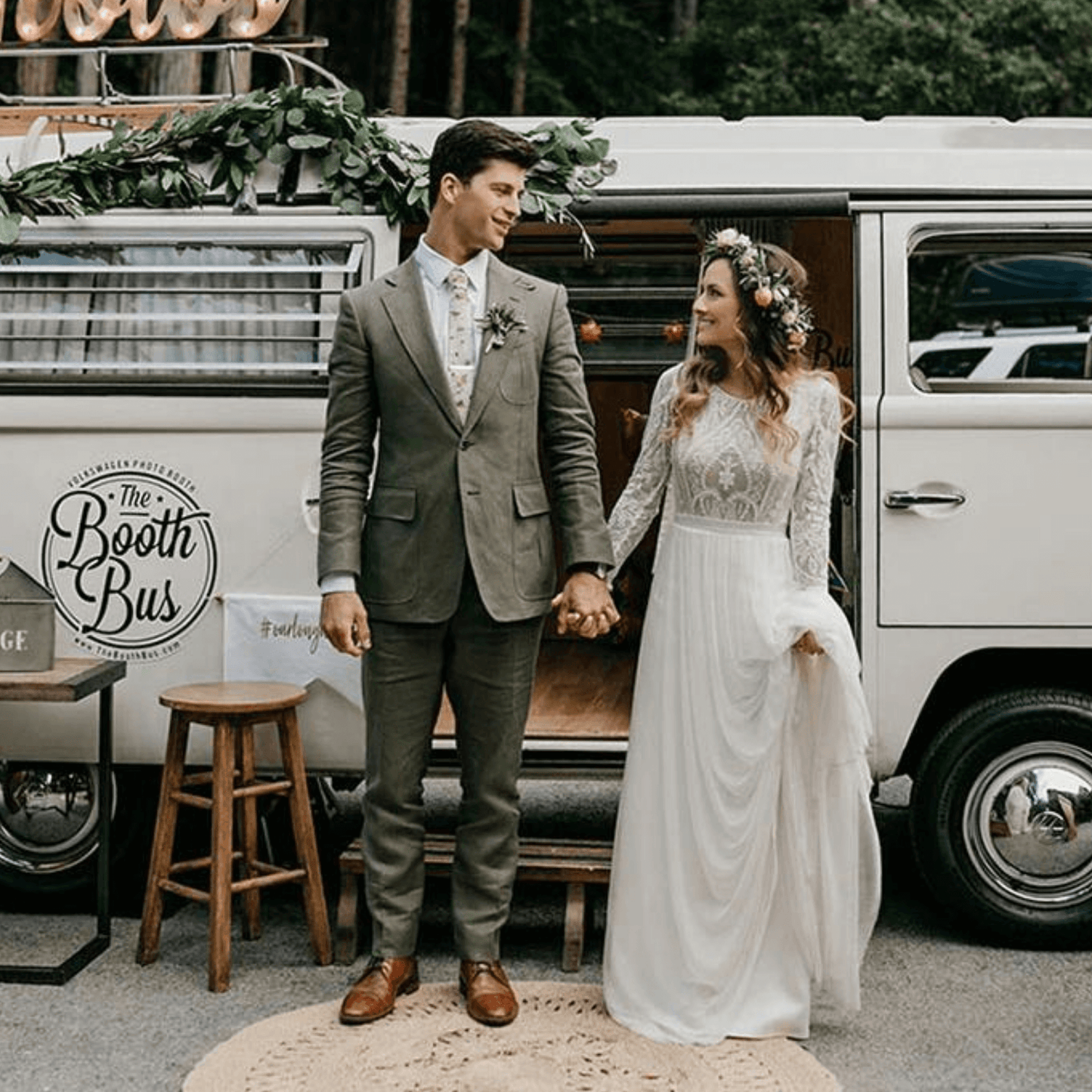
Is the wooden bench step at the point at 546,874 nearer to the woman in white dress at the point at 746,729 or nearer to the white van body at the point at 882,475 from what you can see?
the white van body at the point at 882,475

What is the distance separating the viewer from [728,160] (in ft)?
17.9

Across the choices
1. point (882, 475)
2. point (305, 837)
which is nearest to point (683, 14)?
point (882, 475)

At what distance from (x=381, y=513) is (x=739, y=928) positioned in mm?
1543

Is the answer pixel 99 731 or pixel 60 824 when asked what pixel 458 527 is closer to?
pixel 99 731

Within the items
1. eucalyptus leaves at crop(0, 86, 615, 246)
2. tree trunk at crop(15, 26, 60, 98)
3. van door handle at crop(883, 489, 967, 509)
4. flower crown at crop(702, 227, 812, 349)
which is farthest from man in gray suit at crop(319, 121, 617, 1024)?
tree trunk at crop(15, 26, 60, 98)

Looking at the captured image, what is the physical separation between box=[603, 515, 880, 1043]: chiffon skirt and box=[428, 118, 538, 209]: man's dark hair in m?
1.17

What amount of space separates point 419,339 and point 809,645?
138cm

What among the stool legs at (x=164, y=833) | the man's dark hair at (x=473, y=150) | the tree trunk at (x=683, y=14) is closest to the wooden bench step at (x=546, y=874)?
the stool legs at (x=164, y=833)

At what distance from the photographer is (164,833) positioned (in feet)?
17.5

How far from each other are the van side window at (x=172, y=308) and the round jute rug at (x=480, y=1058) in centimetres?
206

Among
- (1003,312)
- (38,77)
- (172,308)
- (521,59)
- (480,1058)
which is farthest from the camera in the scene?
(521,59)

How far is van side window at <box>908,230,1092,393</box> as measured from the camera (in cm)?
560

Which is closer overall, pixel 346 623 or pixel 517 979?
pixel 346 623

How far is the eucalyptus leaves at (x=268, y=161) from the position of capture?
5461 mm
